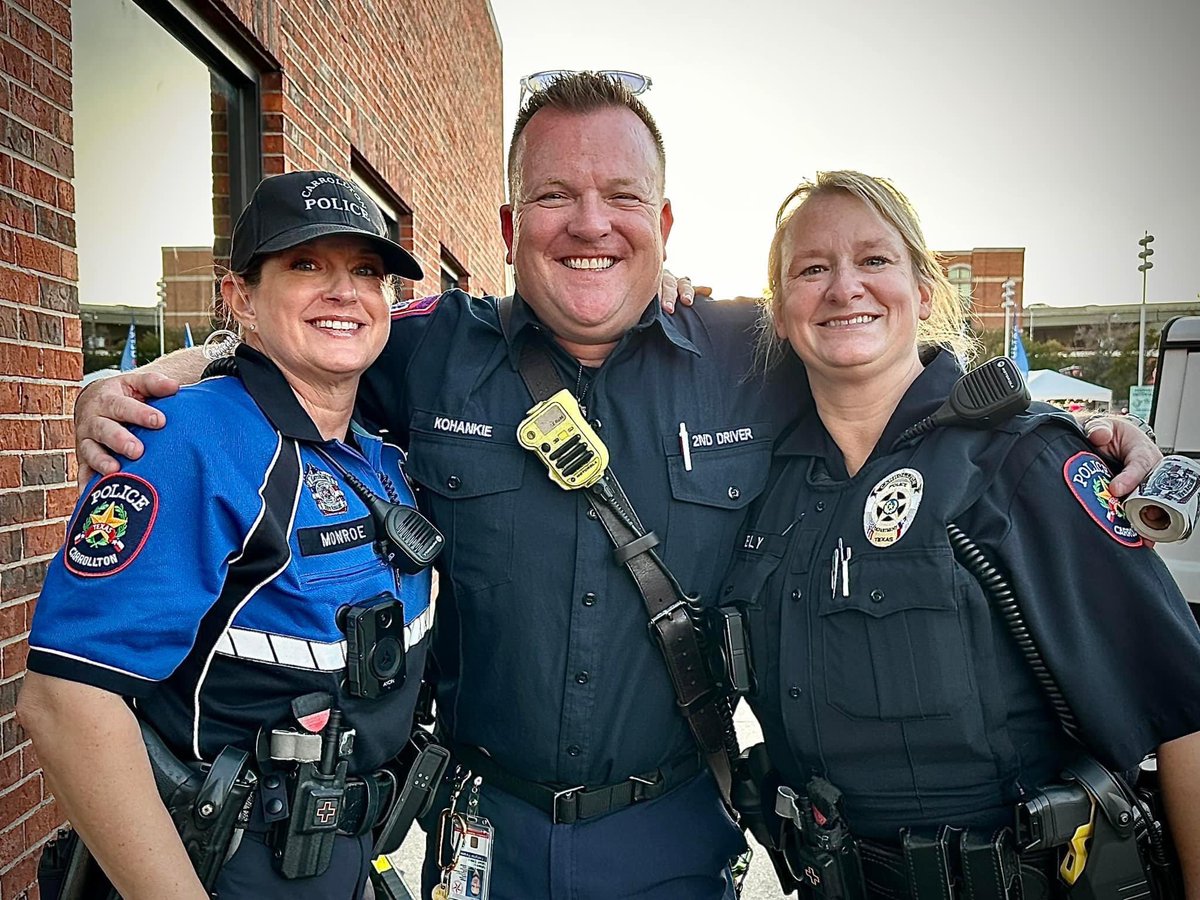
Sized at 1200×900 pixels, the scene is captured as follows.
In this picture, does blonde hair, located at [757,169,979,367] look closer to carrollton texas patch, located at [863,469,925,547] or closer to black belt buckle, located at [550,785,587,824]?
carrollton texas patch, located at [863,469,925,547]

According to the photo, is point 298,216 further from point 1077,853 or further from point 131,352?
point 131,352

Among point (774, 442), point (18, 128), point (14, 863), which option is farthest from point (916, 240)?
point (14, 863)

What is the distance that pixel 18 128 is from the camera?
265 centimetres

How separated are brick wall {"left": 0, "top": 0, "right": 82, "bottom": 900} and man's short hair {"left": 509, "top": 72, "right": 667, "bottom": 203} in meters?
1.55

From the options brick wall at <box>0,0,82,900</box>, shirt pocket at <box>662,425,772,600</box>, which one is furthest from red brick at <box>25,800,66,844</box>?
shirt pocket at <box>662,425,772,600</box>

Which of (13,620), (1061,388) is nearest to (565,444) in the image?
(13,620)

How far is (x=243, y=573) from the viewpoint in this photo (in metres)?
1.60

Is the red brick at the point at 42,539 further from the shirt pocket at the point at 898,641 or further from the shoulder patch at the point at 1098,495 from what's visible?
the shoulder patch at the point at 1098,495

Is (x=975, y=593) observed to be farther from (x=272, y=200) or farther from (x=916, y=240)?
(x=272, y=200)

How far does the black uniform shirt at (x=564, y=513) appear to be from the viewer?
2.08 m


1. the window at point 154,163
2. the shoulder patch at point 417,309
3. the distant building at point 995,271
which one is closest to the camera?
the shoulder patch at point 417,309

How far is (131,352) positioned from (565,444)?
258cm

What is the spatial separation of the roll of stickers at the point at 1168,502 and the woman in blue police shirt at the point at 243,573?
1435mm

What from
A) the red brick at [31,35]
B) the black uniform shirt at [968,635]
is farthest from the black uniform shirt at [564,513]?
the red brick at [31,35]
